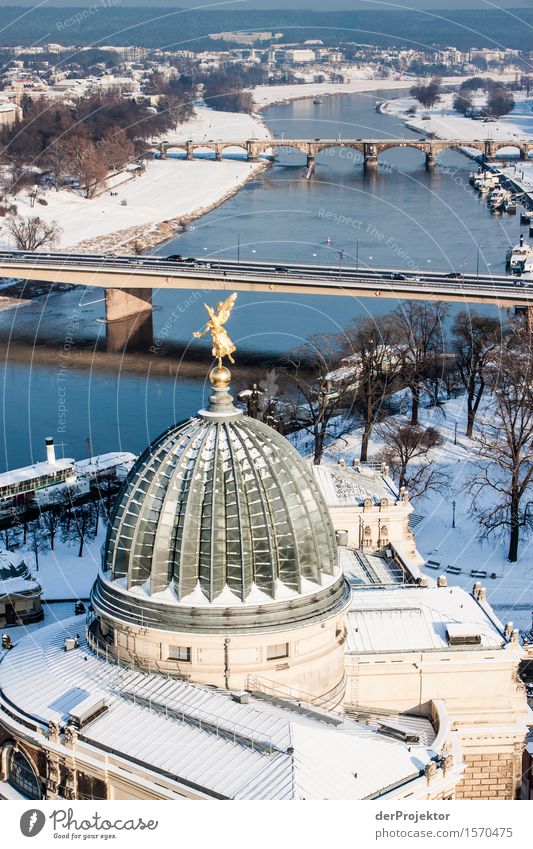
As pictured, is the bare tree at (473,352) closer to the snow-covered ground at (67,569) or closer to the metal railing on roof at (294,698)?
the snow-covered ground at (67,569)

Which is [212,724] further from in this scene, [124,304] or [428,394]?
[124,304]

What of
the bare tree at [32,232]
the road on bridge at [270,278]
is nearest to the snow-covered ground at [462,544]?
the road on bridge at [270,278]

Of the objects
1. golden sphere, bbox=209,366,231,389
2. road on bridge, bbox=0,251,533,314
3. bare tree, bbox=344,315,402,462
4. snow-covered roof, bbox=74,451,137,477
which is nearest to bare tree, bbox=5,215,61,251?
road on bridge, bbox=0,251,533,314

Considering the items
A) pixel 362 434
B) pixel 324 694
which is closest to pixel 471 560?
pixel 362 434

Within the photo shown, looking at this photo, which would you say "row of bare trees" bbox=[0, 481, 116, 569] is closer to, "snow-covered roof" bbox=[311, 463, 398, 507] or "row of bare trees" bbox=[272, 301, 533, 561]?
"snow-covered roof" bbox=[311, 463, 398, 507]

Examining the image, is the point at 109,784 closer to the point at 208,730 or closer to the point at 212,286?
the point at 208,730

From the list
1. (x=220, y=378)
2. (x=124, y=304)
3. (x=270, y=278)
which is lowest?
(x=124, y=304)

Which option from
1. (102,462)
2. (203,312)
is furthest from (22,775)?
(203,312)
